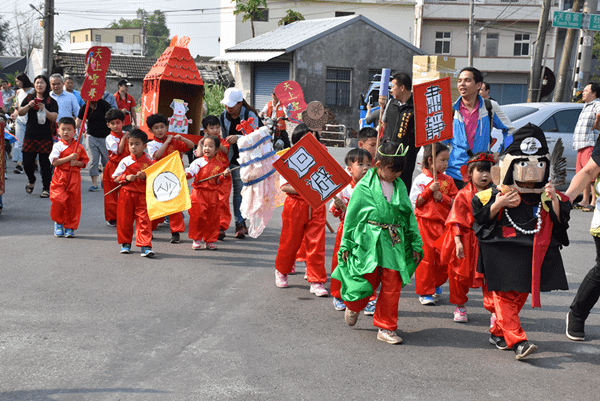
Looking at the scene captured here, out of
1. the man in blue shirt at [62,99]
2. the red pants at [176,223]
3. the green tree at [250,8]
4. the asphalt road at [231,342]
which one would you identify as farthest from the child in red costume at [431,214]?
the green tree at [250,8]

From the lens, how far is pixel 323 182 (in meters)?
5.82

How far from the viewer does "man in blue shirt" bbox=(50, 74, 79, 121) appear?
11.8 meters

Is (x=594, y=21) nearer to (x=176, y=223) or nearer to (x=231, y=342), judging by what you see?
(x=176, y=223)

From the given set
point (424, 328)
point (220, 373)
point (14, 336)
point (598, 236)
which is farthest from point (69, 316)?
point (598, 236)

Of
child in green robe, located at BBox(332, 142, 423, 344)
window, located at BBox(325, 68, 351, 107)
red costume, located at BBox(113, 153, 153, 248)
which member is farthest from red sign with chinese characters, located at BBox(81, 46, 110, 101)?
window, located at BBox(325, 68, 351, 107)

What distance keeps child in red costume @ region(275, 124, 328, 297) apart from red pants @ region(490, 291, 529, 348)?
1.87 m

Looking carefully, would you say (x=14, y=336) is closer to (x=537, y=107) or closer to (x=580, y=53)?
(x=537, y=107)

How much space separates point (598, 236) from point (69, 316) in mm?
4021

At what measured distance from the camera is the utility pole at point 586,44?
572 inches

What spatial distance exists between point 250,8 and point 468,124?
33789 millimetres

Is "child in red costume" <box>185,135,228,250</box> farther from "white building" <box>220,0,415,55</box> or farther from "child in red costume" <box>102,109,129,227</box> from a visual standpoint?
"white building" <box>220,0,415,55</box>

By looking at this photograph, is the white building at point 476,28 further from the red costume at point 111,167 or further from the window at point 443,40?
the red costume at point 111,167

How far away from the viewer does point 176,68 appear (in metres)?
9.93

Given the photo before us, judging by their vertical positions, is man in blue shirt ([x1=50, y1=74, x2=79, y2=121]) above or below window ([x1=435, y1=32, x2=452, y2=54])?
below
